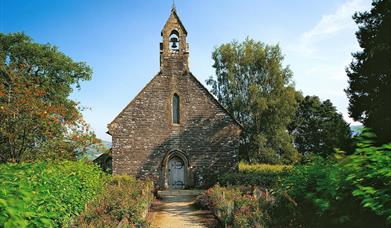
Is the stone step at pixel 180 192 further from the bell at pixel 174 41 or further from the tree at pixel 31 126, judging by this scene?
the bell at pixel 174 41

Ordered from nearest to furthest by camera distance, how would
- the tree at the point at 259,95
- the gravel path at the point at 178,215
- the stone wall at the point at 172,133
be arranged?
1. the gravel path at the point at 178,215
2. the stone wall at the point at 172,133
3. the tree at the point at 259,95

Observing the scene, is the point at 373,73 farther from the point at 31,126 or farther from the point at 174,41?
the point at 31,126

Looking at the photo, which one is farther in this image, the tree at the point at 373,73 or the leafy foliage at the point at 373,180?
the tree at the point at 373,73

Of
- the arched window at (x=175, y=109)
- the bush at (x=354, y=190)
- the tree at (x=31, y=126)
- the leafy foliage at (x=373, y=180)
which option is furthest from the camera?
the arched window at (x=175, y=109)

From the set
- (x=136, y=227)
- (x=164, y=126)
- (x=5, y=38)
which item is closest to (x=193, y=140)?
(x=164, y=126)

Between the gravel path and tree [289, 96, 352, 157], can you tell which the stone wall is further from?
tree [289, 96, 352, 157]

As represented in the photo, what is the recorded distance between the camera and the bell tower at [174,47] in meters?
27.8

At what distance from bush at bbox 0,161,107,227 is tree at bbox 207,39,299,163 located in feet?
93.5

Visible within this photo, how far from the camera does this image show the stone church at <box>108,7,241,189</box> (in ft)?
86.5

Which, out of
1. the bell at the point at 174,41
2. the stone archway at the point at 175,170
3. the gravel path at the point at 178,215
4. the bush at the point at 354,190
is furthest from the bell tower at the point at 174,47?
the bush at the point at 354,190

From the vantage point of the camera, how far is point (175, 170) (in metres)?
26.8

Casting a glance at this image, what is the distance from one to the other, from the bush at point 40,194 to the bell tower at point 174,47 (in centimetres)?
1301

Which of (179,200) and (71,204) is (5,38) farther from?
(71,204)

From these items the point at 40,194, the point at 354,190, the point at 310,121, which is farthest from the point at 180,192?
the point at 310,121
